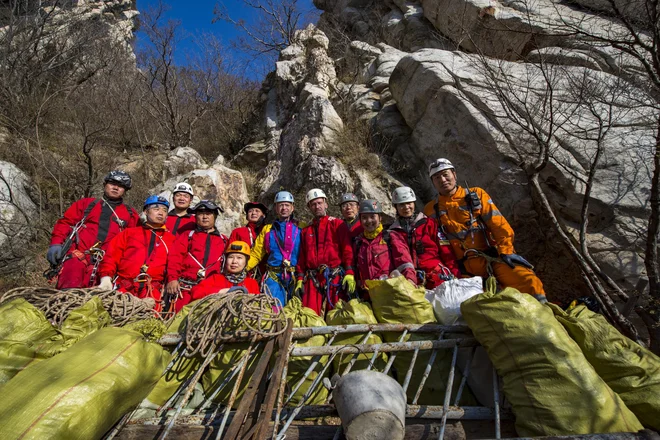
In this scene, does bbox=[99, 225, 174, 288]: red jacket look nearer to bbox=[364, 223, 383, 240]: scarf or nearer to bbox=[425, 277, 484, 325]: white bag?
bbox=[364, 223, 383, 240]: scarf

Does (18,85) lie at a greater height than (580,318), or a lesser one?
greater

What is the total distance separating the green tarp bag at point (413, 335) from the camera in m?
2.64

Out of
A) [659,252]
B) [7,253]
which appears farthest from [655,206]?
[7,253]

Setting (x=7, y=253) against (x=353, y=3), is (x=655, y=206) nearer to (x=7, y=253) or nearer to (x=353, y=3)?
(x=7, y=253)

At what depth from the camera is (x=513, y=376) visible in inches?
83.7

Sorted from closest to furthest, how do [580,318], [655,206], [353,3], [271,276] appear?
[580,318] < [655,206] < [271,276] < [353,3]

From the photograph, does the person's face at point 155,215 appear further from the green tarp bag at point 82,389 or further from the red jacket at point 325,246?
the green tarp bag at point 82,389

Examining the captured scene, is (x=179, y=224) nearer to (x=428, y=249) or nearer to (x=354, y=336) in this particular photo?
(x=354, y=336)

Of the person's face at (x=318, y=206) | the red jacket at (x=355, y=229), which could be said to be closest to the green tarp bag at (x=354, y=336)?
the red jacket at (x=355, y=229)

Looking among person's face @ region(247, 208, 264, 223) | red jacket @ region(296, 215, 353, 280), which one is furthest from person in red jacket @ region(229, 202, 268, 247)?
red jacket @ region(296, 215, 353, 280)

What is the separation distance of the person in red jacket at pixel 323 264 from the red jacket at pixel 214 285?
2.34 ft

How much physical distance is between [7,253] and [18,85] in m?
5.89

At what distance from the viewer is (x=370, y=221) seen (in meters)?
4.42

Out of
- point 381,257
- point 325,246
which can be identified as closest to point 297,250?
point 325,246
